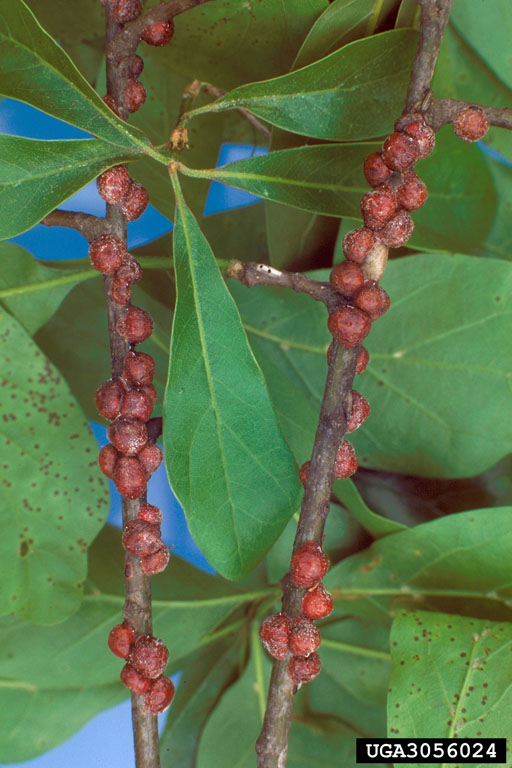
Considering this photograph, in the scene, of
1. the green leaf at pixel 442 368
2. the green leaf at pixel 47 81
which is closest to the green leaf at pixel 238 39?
the green leaf at pixel 47 81

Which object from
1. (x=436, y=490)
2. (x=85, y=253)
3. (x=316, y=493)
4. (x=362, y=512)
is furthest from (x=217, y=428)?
(x=85, y=253)

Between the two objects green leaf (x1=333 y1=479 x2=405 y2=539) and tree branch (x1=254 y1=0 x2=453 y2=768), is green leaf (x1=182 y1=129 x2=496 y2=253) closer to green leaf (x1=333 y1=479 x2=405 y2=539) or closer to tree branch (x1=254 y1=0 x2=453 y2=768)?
tree branch (x1=254 y1=0 x2=453 y2=768)

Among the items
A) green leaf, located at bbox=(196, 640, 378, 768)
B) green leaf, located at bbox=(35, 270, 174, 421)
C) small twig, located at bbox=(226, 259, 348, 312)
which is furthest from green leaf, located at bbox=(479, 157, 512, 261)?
green leaf, located at bbox=(196, 640, 378, 768)

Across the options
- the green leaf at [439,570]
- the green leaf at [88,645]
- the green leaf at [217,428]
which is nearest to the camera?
the green leaf at [217,428]

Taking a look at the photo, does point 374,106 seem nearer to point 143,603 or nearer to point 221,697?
point 143,603

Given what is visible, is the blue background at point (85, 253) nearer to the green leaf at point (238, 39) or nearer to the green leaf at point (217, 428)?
the green leaf at point (238, 39)

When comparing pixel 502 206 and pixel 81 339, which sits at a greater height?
pixel 502 206

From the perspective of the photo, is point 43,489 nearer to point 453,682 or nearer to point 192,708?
point 192,708
